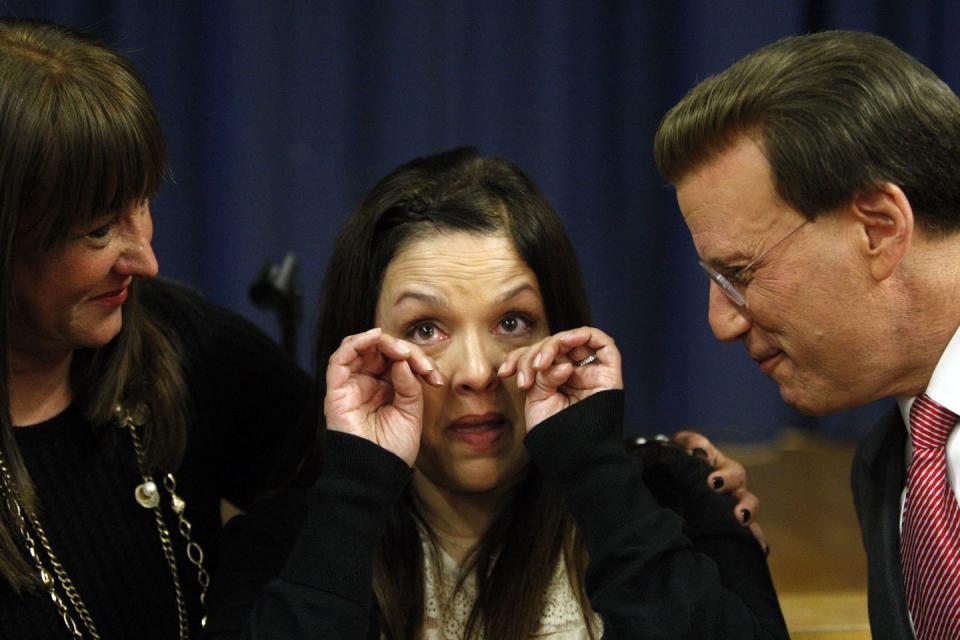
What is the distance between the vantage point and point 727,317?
5.42 feet

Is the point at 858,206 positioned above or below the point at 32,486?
above

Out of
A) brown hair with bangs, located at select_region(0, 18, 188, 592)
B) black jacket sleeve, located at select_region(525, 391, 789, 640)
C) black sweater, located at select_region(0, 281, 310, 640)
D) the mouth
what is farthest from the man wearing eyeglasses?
black sweater, located at select_region(0, 281, 310, 640)

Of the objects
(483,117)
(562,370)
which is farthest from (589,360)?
(483,117)

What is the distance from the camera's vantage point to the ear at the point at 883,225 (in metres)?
1.45

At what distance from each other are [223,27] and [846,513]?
2250 mm

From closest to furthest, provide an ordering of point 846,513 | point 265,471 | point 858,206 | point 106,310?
point 858,206
point 106,310
point 265,471
point 846,513

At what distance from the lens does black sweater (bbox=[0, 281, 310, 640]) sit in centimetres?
173

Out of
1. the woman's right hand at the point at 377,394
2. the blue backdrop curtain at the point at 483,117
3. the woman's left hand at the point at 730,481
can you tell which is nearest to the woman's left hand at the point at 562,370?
the woman's right hand at the point at 377,394

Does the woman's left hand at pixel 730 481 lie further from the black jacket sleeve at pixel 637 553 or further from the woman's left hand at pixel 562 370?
the woman's left hand at pixel 562 370

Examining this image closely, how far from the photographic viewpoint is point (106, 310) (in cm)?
170

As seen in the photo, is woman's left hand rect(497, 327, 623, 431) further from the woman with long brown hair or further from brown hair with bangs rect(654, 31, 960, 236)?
brown hair with bangs rect(654, 31, 960, 236)

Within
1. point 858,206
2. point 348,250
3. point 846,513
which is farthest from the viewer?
point 846,513

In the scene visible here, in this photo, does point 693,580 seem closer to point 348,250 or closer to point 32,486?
point 348,250

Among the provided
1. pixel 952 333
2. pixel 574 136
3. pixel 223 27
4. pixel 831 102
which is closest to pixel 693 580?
pixel 952 333
